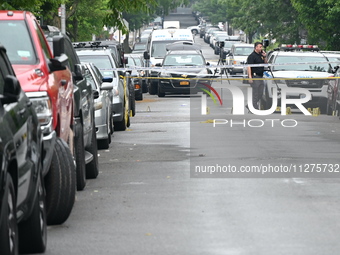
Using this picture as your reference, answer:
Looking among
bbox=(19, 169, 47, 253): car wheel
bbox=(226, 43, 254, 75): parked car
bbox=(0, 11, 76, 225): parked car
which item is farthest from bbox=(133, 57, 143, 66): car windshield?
bbox=(19, 169, 47, 253): car wheel

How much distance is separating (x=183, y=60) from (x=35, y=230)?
30448 millimetres

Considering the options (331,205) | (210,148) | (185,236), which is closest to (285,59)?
(210,148)

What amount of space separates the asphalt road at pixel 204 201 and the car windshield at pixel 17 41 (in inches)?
66.9

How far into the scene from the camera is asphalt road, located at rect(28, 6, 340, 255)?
8.57 metres

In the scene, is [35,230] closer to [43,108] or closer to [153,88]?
[43,108]

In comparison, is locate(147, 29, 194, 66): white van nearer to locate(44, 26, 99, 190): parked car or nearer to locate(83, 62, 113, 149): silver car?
locate(83, 62, 113, 149): silver car

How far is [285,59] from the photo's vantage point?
30.0m

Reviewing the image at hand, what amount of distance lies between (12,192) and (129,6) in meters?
13.4

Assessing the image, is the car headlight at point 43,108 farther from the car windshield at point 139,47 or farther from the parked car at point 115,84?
the car windshield at point 139,47

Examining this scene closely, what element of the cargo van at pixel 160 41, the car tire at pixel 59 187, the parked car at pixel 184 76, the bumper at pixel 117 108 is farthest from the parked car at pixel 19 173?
the cargo van at pixel 160 41

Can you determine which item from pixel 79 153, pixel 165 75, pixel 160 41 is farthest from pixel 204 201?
pixel 160 41

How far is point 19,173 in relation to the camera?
7.10m

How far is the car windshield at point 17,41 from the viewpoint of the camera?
10.6m

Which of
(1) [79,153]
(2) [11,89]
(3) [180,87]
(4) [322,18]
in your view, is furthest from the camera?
(4) [322,18]
